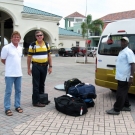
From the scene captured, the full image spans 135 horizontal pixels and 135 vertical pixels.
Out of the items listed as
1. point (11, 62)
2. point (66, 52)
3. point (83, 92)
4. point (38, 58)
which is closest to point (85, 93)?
point (83, 92)

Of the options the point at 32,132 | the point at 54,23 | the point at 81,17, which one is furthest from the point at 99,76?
the point at 81,17

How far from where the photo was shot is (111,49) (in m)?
6.69

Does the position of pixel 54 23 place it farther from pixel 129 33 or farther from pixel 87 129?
pixel 87 129

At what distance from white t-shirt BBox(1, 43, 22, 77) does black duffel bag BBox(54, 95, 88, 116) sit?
1.22 metres

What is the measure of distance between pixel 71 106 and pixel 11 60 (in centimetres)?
171

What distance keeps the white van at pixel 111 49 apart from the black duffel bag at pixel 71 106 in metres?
1.47

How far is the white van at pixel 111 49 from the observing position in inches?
251

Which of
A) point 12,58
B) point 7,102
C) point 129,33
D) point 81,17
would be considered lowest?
point 7,102

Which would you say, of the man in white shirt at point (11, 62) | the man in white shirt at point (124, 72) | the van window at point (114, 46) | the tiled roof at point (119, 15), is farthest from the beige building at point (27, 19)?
the man in white shirt at point (124, 72)

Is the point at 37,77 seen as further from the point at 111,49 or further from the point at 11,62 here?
the point at 111,49

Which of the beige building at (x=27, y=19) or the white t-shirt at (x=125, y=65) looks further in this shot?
the beige building at (x=27, y=19)

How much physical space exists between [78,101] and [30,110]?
1.20m

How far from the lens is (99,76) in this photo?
695 cm

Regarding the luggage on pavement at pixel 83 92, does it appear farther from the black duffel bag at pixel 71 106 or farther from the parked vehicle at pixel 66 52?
the parked vehicle at pixel 66 52
